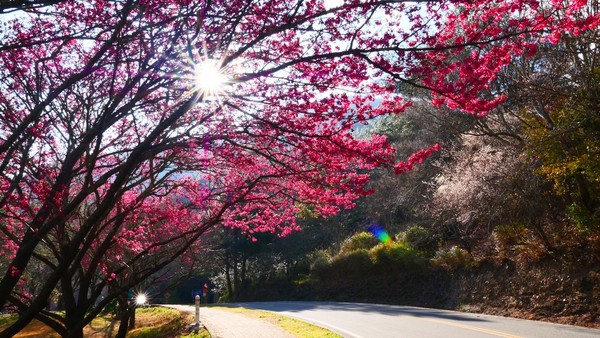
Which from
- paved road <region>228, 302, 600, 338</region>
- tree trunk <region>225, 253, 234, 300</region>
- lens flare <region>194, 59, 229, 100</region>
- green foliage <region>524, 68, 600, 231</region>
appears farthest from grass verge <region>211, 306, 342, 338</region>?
tree trunk <region>225, 253, 234, 300</region>

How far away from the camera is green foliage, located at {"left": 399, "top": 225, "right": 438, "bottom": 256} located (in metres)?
22.2

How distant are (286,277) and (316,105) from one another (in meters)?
26.9

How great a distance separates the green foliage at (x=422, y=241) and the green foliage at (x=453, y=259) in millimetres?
1873

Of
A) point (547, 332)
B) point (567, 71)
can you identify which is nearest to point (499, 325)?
point (547, 332)

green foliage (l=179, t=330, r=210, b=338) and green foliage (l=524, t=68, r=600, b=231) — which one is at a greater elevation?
green foliage (l=524, t=68, r=600, b=231)

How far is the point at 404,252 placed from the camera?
22.0 meters

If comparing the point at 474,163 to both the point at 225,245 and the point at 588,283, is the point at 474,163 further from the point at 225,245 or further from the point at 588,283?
the point at 225,245

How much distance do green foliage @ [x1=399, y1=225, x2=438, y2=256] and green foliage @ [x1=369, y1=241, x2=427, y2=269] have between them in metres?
0.47

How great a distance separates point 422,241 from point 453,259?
3614 mm

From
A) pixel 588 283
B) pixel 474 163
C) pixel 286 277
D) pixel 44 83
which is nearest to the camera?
pixel 44 83

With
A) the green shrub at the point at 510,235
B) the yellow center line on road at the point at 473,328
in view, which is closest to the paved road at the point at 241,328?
the yellow center line on road at the point at 473,328

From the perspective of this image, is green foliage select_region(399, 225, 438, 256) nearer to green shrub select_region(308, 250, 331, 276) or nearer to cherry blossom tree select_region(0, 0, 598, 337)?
green shrub select_region(308, 250, 331, 276)

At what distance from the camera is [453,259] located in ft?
61.5

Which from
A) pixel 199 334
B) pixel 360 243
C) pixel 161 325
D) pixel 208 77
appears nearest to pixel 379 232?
pixel 360 243
